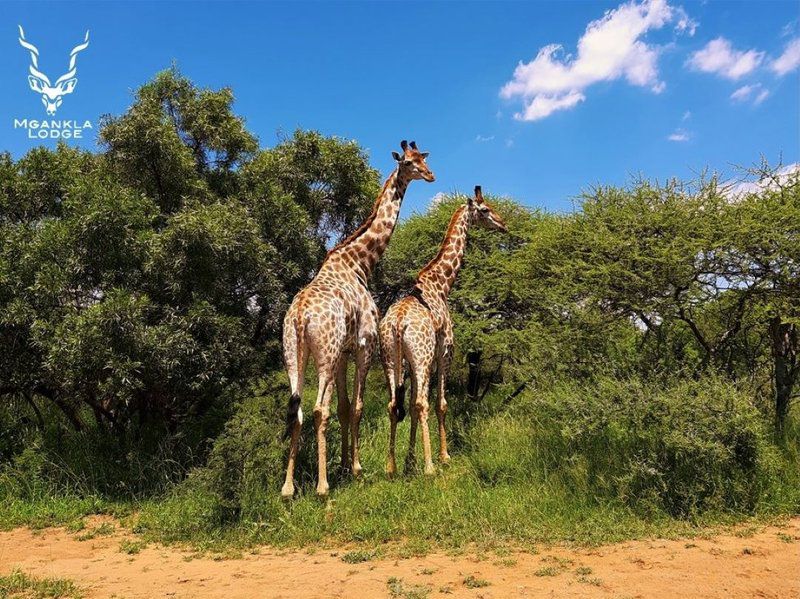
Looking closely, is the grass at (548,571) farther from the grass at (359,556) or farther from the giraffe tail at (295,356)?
the giraffe tail at (295,356)

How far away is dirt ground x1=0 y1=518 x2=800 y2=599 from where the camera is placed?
4633mm

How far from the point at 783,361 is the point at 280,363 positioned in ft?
26.0

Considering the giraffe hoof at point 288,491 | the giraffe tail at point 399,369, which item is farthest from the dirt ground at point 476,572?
the giraffe tail at point 399,369

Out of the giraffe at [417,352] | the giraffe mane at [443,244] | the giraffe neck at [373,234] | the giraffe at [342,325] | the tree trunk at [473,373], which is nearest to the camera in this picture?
the giraffe at [342,325]

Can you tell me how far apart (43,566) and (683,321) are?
920cm

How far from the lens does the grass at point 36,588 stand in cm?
493

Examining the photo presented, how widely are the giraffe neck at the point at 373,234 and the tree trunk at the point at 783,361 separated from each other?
5.73 m

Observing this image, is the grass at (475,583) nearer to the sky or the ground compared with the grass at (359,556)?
nearer to the ground

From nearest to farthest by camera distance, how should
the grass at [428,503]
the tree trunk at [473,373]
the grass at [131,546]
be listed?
the grass at [428,503], the grass at [131,546], the tree trunk at [473,373]

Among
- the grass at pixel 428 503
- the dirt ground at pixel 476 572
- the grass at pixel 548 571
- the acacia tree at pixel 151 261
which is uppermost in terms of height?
the acacia tree at pixel 151 261

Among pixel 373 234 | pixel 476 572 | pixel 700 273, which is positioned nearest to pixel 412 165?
pixel 373 234

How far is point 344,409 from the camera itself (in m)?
8.20

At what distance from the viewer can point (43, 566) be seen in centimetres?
589

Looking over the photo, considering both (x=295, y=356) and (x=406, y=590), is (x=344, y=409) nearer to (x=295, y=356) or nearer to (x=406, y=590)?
(x=295, y=356)
